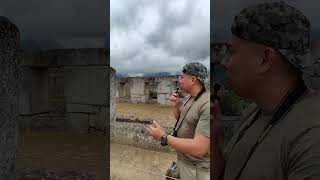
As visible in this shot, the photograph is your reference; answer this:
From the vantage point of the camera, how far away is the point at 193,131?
4.96 feet

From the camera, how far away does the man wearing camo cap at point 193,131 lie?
1420 millimetres

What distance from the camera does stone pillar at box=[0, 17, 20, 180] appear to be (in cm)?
127

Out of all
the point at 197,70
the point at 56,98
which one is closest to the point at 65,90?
the point at 56,98

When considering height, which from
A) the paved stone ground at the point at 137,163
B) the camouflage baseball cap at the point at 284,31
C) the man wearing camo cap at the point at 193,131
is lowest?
the paved stone ground at the point at 137,163

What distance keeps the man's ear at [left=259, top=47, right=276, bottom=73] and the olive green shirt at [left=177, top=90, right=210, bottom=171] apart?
32.9 inches

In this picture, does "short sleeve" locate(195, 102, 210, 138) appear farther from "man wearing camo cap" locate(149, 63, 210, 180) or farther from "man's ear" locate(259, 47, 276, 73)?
"man's ear" locate(259, 47, 276, 73)

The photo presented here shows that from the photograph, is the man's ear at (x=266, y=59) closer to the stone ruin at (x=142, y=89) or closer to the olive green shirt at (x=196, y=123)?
the olive green shirt at (x=196, y=123)

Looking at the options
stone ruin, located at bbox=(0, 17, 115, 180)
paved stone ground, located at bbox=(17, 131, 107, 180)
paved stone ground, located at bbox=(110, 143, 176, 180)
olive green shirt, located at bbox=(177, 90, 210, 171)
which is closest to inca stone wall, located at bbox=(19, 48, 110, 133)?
stone ruin, located at bbox=(0, 17, 115, 180)

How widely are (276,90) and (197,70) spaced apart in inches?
40.5

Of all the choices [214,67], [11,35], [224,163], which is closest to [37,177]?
[11,35]

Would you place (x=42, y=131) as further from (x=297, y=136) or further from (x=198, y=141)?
(x=297, y=136)

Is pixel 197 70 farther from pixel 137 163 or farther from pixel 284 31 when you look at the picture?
pixel 137 163

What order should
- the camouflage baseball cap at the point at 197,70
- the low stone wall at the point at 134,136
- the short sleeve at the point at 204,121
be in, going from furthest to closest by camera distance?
the low stone wall at the point at 134,136 < the camouflage baseball cap at the point at 197,70 < the short sleeve at the point at 204,121

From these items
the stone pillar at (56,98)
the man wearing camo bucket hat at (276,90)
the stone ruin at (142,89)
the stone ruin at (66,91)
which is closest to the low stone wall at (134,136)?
the stone ruin at (66,91)
